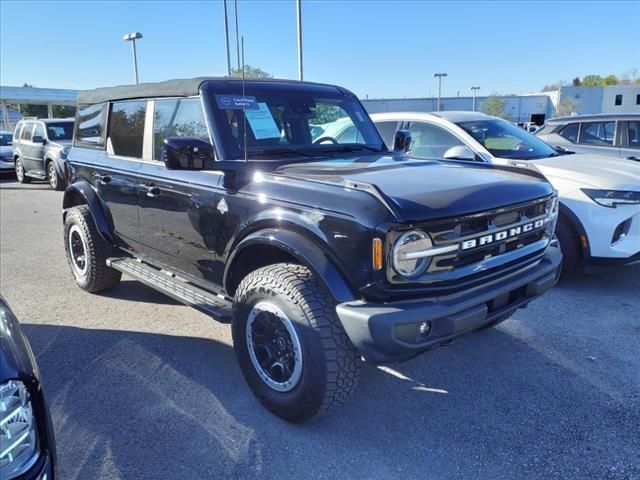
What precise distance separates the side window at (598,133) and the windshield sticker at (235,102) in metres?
6.80

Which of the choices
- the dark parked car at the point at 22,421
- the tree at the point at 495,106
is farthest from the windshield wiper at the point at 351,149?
A: the tree at the point at 495,106

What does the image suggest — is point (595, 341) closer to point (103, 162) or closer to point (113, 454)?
point (113, 454)

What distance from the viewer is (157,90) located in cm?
406

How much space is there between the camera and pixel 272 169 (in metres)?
3.21

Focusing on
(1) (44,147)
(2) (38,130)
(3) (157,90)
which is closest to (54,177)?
(1) (44,147)

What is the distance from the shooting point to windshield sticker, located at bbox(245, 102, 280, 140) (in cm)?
355

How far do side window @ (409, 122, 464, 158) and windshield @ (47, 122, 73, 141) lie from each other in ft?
35.9

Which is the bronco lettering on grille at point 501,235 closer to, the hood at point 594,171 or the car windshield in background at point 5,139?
the hood at point 594,171

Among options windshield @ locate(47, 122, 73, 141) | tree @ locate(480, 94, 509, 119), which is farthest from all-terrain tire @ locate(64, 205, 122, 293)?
tree @ locate(480, 94, 509, 119)

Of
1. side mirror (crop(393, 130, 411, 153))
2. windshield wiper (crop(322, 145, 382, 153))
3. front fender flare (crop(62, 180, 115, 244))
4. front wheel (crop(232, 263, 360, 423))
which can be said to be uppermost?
side mirror (crop(393, 130, 411, 153))

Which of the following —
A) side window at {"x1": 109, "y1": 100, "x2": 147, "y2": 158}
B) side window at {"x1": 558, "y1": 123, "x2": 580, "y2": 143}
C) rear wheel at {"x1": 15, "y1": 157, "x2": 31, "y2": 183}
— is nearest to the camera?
side window at {"x1": 109, "y1": 100, "x2": 147, "y2": 158}

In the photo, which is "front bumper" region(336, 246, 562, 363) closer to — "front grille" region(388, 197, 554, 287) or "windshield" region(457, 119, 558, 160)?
"front grille" region(388, 197, 554, 287)

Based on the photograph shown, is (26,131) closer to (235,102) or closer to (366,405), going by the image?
(235,102)

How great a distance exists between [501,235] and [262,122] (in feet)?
5.91
